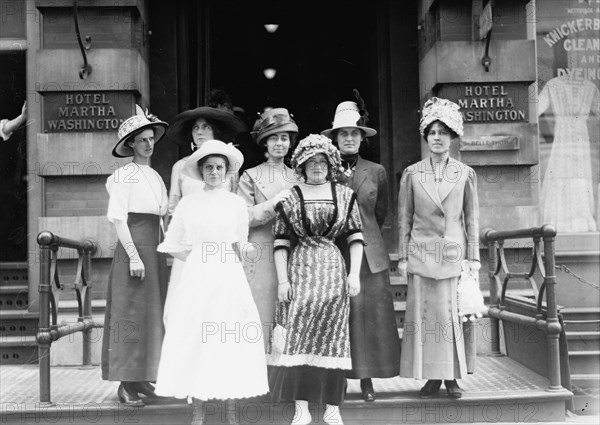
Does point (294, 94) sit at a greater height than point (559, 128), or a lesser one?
greater

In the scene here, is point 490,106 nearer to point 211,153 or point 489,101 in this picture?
point 489,101

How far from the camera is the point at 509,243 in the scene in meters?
7.85

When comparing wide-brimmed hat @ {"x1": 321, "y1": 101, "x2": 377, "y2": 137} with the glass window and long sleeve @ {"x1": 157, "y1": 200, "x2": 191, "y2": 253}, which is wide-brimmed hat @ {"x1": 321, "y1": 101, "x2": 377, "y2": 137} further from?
the glass window

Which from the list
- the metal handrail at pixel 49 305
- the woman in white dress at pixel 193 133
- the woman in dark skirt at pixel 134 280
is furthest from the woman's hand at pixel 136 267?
the metal handrail at pixel 49 305

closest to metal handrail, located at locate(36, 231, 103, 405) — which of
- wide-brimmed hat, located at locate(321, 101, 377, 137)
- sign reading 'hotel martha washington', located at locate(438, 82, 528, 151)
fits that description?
wide-brimmed hat, located at locate(321, 101, 377, 137)

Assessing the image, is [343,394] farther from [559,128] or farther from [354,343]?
[559,128]

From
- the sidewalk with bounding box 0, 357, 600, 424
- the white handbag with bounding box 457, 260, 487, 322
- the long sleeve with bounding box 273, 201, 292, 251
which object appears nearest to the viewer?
the long sleeve with bounding box 273, 201, 292, 251

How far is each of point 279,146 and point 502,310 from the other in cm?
263

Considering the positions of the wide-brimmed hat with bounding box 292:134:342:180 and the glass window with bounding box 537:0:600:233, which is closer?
the wide-brimmed hat with bounding box 292:134:342:180

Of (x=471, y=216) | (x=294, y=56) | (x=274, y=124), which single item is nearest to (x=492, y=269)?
(x=471, y=216)

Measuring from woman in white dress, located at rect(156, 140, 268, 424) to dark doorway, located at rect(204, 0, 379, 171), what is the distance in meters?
4.30

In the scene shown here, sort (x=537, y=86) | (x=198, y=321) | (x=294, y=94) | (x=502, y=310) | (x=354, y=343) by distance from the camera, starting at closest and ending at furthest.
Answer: (x=198, y=321)
(x=354, y=343)
(x=502, y=310)
(x=537, y=86)
(x=294, y=94)

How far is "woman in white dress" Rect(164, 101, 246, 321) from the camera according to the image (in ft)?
19.1

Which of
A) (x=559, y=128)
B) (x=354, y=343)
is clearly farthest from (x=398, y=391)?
(x=559, y=128)
